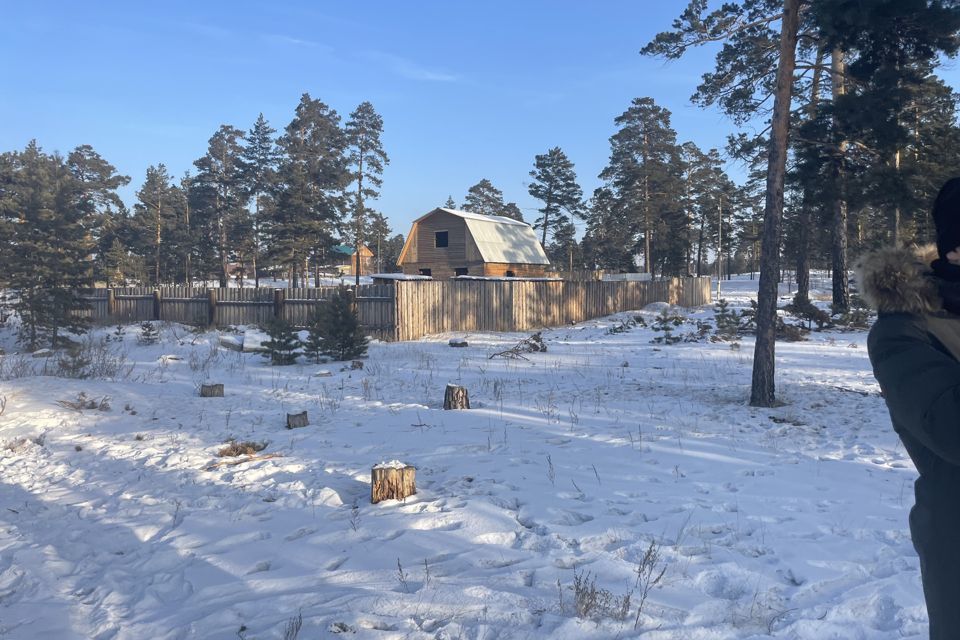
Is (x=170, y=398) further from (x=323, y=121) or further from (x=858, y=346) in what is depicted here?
(x=323, y=121)

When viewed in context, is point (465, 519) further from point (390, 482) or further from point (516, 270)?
point (516, 270)

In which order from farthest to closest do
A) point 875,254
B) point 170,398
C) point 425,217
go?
point 425,217
point 170,398
point 875,254

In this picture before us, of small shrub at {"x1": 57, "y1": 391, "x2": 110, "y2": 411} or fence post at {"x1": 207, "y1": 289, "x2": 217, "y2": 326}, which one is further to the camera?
fence post at {"x1": 207, "y1": 289, "x2": 217, "y2": 326}

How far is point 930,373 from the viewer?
142 centimetres

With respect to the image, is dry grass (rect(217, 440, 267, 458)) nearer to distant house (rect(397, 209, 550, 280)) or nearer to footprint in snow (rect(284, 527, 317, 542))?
footprint in snow (rect(284, 527, 317, 542))

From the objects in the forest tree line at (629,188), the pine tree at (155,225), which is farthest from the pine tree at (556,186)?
the pine tree at (155,225)

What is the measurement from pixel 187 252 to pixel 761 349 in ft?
170

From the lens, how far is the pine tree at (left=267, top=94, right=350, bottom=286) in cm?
3600

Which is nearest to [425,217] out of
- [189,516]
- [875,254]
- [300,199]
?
[300,199]

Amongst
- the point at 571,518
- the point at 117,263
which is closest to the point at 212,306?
the point at 571,518

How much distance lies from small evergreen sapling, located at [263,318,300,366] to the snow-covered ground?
169 inches

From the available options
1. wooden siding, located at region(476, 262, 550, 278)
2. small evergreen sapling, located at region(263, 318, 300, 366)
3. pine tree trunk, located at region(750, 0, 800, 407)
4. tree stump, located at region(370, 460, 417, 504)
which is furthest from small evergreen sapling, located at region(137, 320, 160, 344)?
wooden siding, located at region(476, 262, 550, 278)

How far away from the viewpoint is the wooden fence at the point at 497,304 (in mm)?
20234

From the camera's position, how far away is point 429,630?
3141 millimetres
